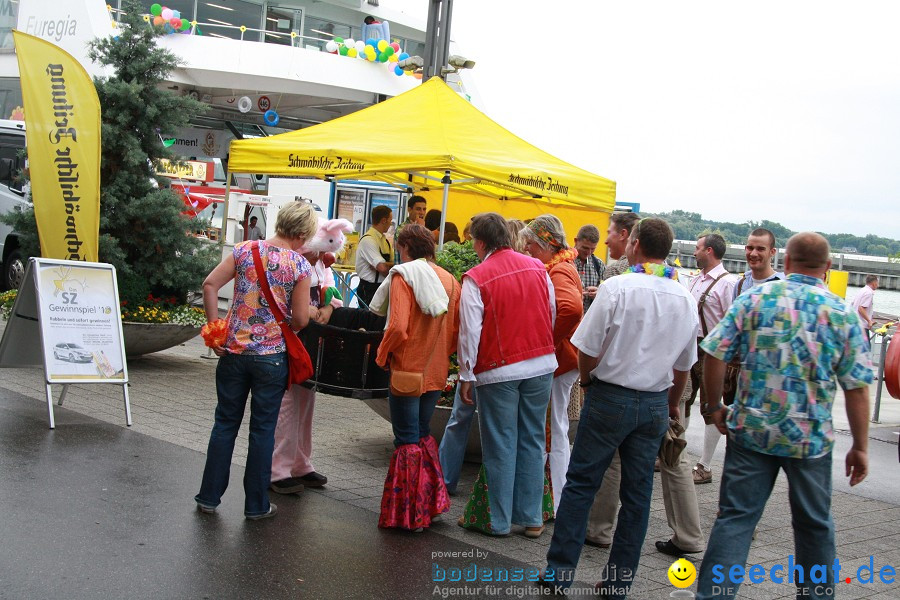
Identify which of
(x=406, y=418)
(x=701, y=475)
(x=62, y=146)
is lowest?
(x=701, y=475)

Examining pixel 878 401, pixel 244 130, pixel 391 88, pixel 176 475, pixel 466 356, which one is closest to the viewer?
pixel 466 356

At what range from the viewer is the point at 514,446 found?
5.61 m

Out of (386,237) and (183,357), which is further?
(183,357)

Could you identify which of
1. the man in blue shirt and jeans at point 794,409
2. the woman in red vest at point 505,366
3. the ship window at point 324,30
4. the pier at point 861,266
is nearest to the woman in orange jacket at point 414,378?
the woman in red vest at point 505,366

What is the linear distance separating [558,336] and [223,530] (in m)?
2.26

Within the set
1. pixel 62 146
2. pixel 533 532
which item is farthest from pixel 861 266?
pixel 533 532

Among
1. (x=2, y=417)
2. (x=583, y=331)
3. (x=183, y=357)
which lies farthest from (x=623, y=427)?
(x=183, y=357)

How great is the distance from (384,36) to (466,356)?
88.1ft

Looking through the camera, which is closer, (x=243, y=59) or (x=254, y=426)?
(x=254, y=426)

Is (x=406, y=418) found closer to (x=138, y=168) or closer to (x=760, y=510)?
(x=760, y=510)

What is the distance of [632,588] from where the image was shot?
4.93m

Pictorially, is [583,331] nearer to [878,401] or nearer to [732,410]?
[732,410]

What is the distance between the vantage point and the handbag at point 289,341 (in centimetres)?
537

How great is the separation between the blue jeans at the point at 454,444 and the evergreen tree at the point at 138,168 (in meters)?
5.18
